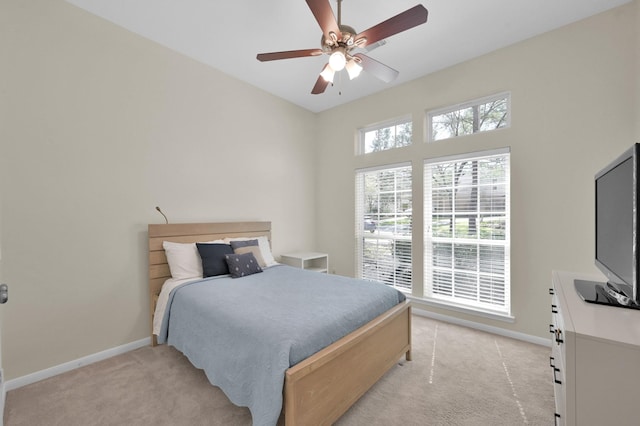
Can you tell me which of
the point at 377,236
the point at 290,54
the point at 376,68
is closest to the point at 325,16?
the point at 290,54

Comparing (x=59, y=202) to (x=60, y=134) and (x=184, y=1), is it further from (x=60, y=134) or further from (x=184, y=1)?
(x=184, y=1)

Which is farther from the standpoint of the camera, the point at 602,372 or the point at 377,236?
the point at 377,236

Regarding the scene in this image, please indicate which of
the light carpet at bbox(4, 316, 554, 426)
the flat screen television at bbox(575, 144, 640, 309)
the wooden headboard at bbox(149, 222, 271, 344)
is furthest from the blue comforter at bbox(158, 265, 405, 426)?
the flat screen television at bbox(575, 144, 640, 309)

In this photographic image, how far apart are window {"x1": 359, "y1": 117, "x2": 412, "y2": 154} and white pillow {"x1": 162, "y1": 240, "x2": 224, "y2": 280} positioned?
2798 millimetres

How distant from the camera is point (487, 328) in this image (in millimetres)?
2902

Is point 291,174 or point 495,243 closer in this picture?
point 495,243

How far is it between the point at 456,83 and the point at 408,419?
3.33 meters

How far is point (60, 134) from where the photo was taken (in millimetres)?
2217

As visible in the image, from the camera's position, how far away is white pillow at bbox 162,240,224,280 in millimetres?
2629

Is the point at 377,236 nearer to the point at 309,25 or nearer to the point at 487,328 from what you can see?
the point at 487,328

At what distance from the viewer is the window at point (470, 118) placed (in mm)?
2934

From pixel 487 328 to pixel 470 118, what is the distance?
2371 mm

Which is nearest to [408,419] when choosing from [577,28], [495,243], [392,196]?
[495,243]

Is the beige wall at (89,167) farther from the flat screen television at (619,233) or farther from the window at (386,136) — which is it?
the flat screen television at (619,233)
